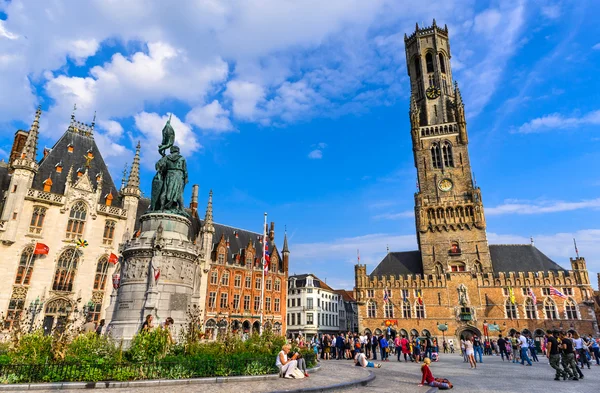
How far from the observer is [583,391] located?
31.9ft

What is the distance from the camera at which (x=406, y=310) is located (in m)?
49.4

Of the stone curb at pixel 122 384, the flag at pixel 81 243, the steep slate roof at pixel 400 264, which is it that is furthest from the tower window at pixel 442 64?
the stone curb at pixel 122 384

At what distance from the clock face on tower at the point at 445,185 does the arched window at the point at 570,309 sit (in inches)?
802

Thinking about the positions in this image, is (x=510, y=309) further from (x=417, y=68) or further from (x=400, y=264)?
(x=417, y=68)

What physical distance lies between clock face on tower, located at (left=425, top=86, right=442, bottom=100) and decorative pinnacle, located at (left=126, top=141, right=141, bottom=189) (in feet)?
156

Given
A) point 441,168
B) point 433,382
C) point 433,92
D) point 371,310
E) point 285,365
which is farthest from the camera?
point 433,92

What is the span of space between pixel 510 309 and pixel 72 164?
177 ft

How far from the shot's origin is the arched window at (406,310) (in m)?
49.0

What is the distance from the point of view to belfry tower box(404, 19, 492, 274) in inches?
1970

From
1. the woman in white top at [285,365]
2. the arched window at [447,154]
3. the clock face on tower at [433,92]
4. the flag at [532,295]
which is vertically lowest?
the woman in white top at [285,365]

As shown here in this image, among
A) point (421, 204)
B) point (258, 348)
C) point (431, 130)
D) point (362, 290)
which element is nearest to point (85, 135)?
point (258, 348)

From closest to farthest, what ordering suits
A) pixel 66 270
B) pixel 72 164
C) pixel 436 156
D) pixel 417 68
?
1. pixel 66 270
2. pixel 72 164
3. pixel 436 156
4. pixel 417 68

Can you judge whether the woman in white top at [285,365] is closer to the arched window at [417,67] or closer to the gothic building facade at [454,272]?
the gothic building facade at [454,272]

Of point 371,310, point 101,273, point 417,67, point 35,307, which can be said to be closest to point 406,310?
point 371,310
